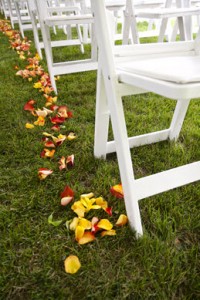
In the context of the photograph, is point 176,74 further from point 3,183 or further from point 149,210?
point 3,183

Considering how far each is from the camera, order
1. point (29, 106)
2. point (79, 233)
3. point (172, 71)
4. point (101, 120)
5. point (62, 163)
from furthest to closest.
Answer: point (29, 106), point (62, 163), point (101, 120), point (79, 233), point (172, 71)

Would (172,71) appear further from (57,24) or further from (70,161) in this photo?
(57,24)

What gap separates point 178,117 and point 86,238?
3.09ft

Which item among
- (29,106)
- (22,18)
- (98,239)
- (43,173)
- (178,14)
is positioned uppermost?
(22,18)

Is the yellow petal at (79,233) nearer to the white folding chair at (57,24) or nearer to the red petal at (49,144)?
the red petal at (49,144)

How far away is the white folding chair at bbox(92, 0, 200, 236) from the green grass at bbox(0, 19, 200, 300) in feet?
0.42

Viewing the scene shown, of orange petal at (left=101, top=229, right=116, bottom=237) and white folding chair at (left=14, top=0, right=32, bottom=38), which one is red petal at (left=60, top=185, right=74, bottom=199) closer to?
orange petal at (left=101, top=229, right=116, bottom=237)

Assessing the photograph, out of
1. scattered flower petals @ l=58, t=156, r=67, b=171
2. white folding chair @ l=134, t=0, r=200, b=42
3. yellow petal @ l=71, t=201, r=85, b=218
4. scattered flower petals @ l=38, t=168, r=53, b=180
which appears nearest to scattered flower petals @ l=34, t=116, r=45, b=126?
scattered flower petals @ l=58, t=156, r=67, b=171

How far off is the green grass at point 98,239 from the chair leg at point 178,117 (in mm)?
69

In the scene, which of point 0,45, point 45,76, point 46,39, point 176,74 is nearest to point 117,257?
point 176,74

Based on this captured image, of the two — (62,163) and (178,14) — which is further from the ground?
(178,14)

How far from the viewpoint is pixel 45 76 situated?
2.95 metres

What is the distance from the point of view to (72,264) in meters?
0.93

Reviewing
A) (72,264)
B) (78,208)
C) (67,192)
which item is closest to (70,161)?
(67,192)
